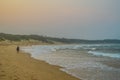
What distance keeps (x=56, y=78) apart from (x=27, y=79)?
2.11m

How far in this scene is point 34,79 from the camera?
50.5ft

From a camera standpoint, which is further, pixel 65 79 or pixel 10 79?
pixel 65 79

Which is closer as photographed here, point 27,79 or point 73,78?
point 27,79

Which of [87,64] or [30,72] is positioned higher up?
[30,72]

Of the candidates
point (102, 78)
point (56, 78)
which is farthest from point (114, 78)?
point (56, 78)

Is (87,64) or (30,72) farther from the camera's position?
(87,64)

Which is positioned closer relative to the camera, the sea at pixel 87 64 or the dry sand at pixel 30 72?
the dry sand at pixel 30 72

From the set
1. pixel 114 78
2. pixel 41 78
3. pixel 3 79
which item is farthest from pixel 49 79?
pixel 114 78

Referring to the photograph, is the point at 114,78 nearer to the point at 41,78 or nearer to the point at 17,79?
the point at 41,78

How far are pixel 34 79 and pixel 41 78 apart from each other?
2.13ft

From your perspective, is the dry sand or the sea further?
the sea

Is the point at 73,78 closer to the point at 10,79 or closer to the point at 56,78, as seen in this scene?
the point at 56,78

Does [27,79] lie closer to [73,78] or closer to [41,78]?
[41,78]

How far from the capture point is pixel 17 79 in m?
15.0
